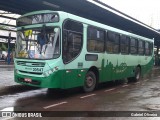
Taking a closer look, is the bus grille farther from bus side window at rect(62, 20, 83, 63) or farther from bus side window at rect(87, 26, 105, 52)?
bus side window at rect(87, 26, 105, 52)

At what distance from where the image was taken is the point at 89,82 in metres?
11.5

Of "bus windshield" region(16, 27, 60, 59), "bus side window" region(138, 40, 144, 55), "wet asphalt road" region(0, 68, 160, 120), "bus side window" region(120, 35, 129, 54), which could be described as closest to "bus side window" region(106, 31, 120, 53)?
"bus side window" region(120, 35, 129, 54)

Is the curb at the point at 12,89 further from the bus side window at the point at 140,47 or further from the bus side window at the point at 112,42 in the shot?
the bus side window at the point at 140,47

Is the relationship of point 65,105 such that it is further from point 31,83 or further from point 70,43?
point 70,43

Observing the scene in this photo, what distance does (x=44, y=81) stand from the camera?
9.24 m

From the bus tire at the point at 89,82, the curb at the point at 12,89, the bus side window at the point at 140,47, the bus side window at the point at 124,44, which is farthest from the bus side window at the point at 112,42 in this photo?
the curb at the point at 12,89

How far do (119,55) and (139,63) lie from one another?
12.0ft

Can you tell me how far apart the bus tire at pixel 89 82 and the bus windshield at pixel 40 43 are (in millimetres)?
2517

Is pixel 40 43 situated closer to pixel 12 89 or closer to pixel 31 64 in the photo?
pixel 31 64

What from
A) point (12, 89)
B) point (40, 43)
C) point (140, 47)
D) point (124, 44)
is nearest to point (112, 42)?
point (124, 44)

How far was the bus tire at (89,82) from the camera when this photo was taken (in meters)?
11.3

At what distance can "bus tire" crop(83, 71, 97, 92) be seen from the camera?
37.1 ft

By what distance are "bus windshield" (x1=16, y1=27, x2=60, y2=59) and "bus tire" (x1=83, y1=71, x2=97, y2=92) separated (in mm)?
2517

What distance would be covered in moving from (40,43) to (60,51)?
2.81 ft
